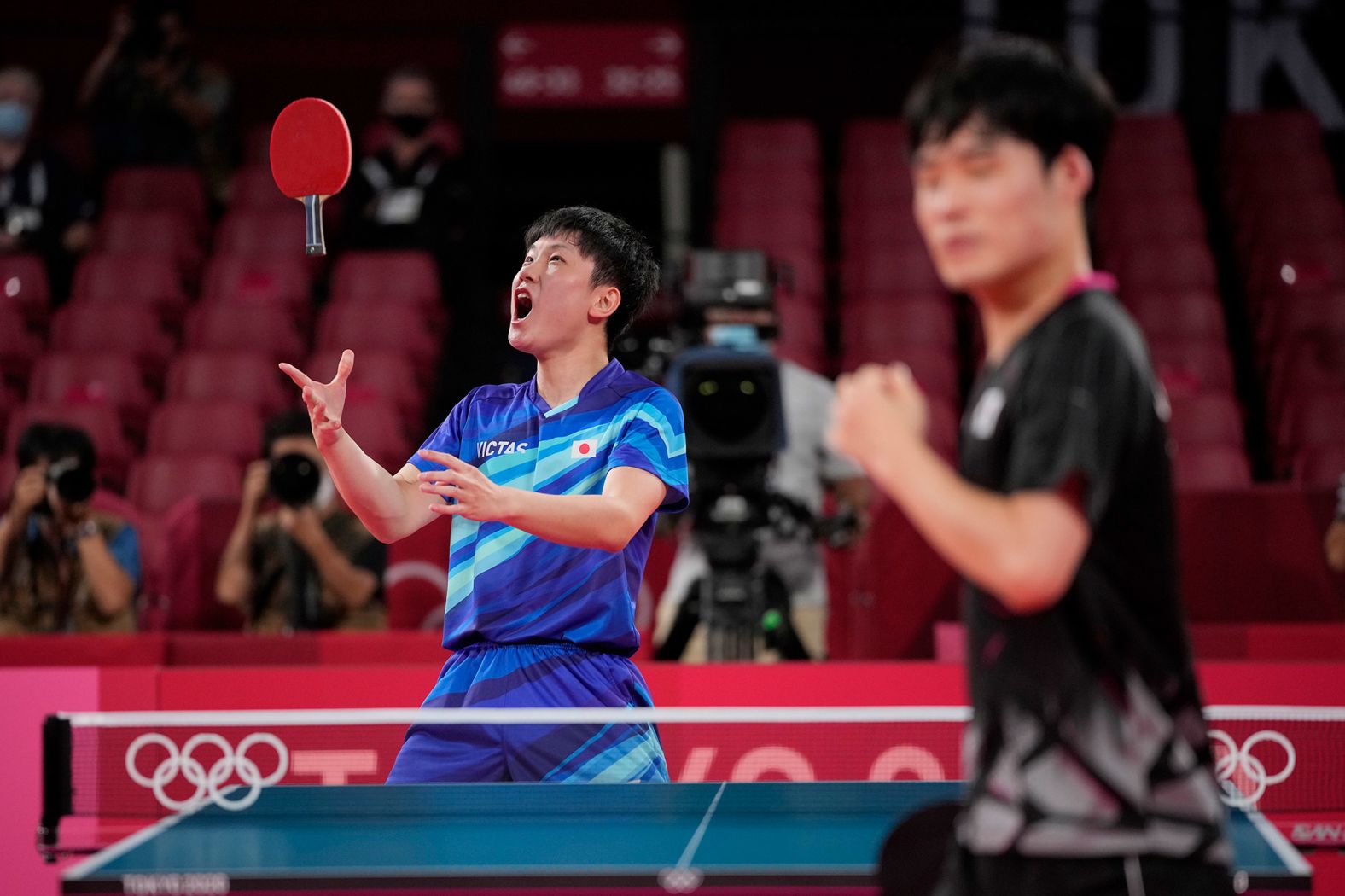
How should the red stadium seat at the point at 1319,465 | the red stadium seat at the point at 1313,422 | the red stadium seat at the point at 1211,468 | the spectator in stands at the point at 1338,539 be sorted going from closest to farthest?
the spectator in stands at the point at 1338,539 < the red stadium seat at the point at 1319,465 < the red stadium seat at the point at 1211,468 < the red stadium seat at the point at 1313,422

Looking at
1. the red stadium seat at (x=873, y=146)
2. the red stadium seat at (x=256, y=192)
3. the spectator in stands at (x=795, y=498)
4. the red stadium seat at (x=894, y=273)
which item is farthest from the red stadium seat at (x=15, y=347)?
the red stadium seat at (x=873, y=146)

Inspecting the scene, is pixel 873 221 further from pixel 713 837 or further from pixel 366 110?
pixel 713 837

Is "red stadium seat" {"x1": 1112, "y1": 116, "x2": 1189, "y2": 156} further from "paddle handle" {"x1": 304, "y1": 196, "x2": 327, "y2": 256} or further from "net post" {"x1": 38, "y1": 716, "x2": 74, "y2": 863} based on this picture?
"net post" {"x1": 38, "y1": 716, "x2": 74, "y2": 863}

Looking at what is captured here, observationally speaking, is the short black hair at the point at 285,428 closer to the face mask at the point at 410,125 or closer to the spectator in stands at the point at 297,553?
the spectator in stands at the point at 297,553

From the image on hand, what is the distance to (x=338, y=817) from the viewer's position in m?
2.90

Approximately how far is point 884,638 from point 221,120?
6.04 meters

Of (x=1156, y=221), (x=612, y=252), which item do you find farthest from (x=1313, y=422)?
(x=612, y=252)

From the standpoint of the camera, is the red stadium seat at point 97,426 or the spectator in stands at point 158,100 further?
the spectator in stands at point 158,100

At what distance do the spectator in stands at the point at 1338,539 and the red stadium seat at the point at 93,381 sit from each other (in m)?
5.75

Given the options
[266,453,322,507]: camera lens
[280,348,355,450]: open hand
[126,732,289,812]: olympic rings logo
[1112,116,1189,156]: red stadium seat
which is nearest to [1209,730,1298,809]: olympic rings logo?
[280,348,355,450]: open hand

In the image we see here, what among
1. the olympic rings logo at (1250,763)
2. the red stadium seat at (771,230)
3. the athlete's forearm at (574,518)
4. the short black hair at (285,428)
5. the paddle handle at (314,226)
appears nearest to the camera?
the athlete's forearm at (574,518)

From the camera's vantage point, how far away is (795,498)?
5.99 metres

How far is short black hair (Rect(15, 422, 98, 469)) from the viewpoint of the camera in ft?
20.9

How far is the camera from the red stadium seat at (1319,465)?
7.51 metres
